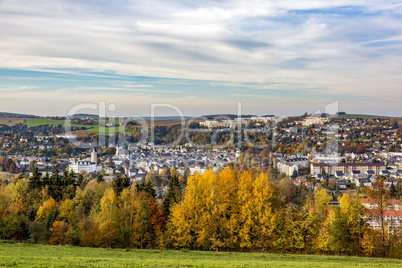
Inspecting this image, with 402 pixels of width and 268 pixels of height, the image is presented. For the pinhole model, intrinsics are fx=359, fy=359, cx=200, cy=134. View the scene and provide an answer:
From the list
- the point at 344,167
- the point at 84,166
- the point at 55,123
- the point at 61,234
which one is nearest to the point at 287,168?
the point at 344,167

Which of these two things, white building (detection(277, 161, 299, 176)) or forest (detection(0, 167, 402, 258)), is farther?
white building (detection(277, 161, 299, 176))

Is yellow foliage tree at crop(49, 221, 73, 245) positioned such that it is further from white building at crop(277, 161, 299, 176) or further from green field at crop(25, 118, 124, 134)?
green field at crop(25, 118, 124, 134)

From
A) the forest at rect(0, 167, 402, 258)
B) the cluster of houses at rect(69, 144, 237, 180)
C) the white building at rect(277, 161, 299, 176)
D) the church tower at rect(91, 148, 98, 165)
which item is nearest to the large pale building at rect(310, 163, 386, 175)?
A: the white building at rect(277, 161, 299, 176)

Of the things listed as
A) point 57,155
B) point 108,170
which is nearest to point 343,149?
point 108,170

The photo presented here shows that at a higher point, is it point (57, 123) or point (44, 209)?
point (57, 123)

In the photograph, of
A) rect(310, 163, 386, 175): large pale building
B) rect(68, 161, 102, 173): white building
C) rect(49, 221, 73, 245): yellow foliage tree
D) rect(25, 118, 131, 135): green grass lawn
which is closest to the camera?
rect(49, 221, 73, 245): yellow foliage tree

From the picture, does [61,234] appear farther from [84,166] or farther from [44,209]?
[84,166]

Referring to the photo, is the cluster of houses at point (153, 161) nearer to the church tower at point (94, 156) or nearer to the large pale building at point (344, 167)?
the church tower at point (94, 156)

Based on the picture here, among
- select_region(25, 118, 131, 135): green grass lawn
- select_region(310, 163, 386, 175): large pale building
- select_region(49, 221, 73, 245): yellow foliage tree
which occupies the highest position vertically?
select_region(25, 118, 131, 135): green grass lawn

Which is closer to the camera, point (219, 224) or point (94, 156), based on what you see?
point (219, 224)

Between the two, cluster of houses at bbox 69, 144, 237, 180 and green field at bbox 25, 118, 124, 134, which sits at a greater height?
green field at bbox 25, 118, 124, 134

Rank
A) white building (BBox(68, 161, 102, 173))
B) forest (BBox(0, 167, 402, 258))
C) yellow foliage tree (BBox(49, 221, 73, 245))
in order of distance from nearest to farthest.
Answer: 1. forest (BBox(0, 167, 402, 258))
2. yellow foliage tree (BBox(49, 221, 73, 245))
3. white building (BBox(68, 161, 102, 173))
